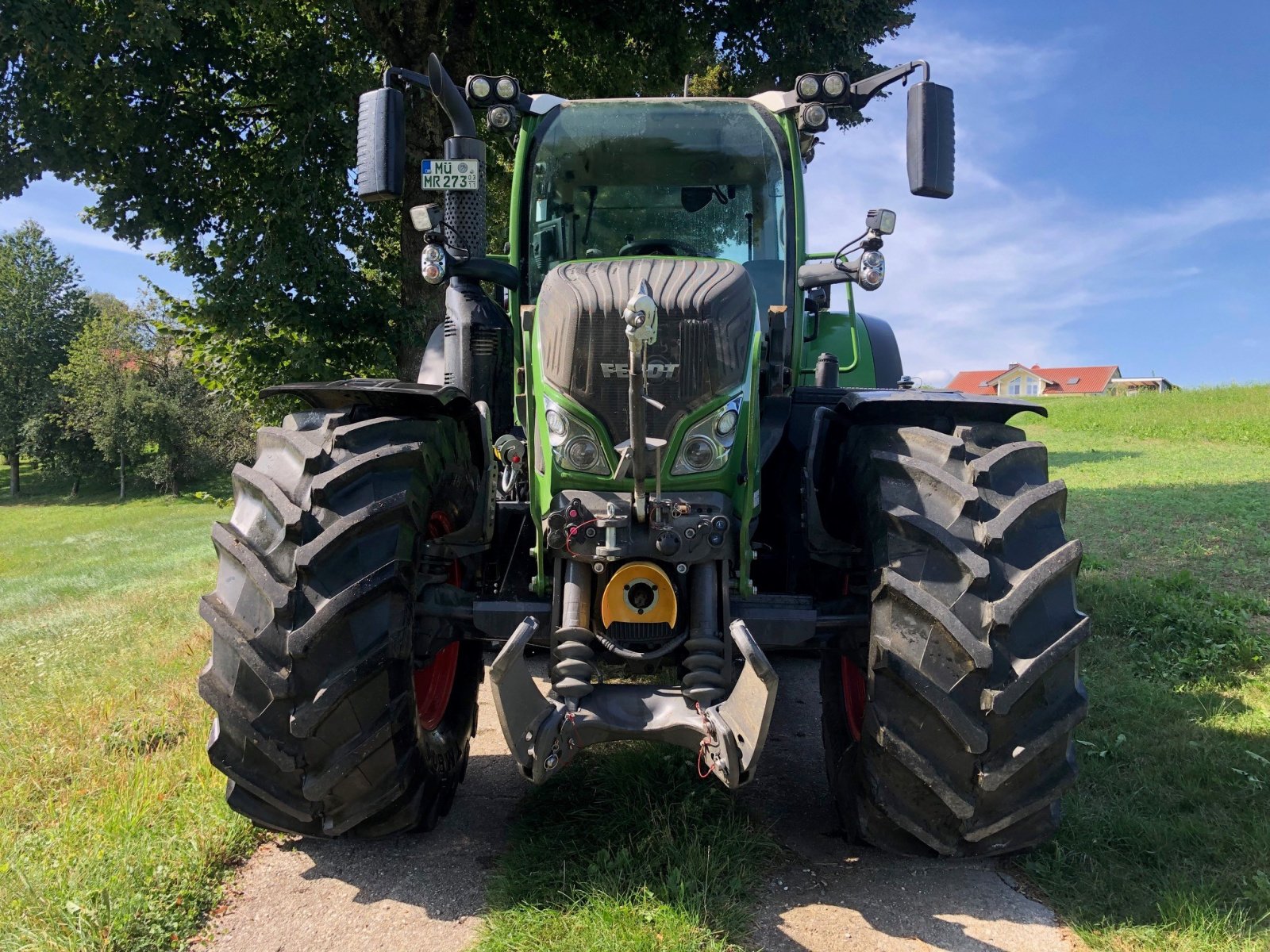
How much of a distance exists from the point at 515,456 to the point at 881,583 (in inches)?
53.9

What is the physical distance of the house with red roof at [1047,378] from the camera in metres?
79.5

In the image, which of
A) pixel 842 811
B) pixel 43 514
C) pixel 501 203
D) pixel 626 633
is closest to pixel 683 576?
pixel 626 633

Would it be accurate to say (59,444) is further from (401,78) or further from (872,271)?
(872,271)

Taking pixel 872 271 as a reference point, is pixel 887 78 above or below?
above

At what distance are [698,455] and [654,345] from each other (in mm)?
382

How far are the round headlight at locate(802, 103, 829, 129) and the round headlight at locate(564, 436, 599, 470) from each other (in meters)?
1.96

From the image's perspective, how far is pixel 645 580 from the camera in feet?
9.18

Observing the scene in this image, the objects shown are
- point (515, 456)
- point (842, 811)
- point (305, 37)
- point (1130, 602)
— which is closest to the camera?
point (842, 811)

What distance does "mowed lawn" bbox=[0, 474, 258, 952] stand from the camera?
264cm

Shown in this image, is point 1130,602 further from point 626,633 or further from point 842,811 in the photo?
point 626,633

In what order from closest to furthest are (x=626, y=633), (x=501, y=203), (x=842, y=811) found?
1. (x=626, y=633)
2. (x=842, y=811)
3. (x=501, y=203)

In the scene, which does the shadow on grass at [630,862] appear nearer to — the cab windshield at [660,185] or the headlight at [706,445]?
the headlight at [706,445]

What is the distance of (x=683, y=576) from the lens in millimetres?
2863

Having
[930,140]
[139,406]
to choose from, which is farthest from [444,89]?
[139,406]
